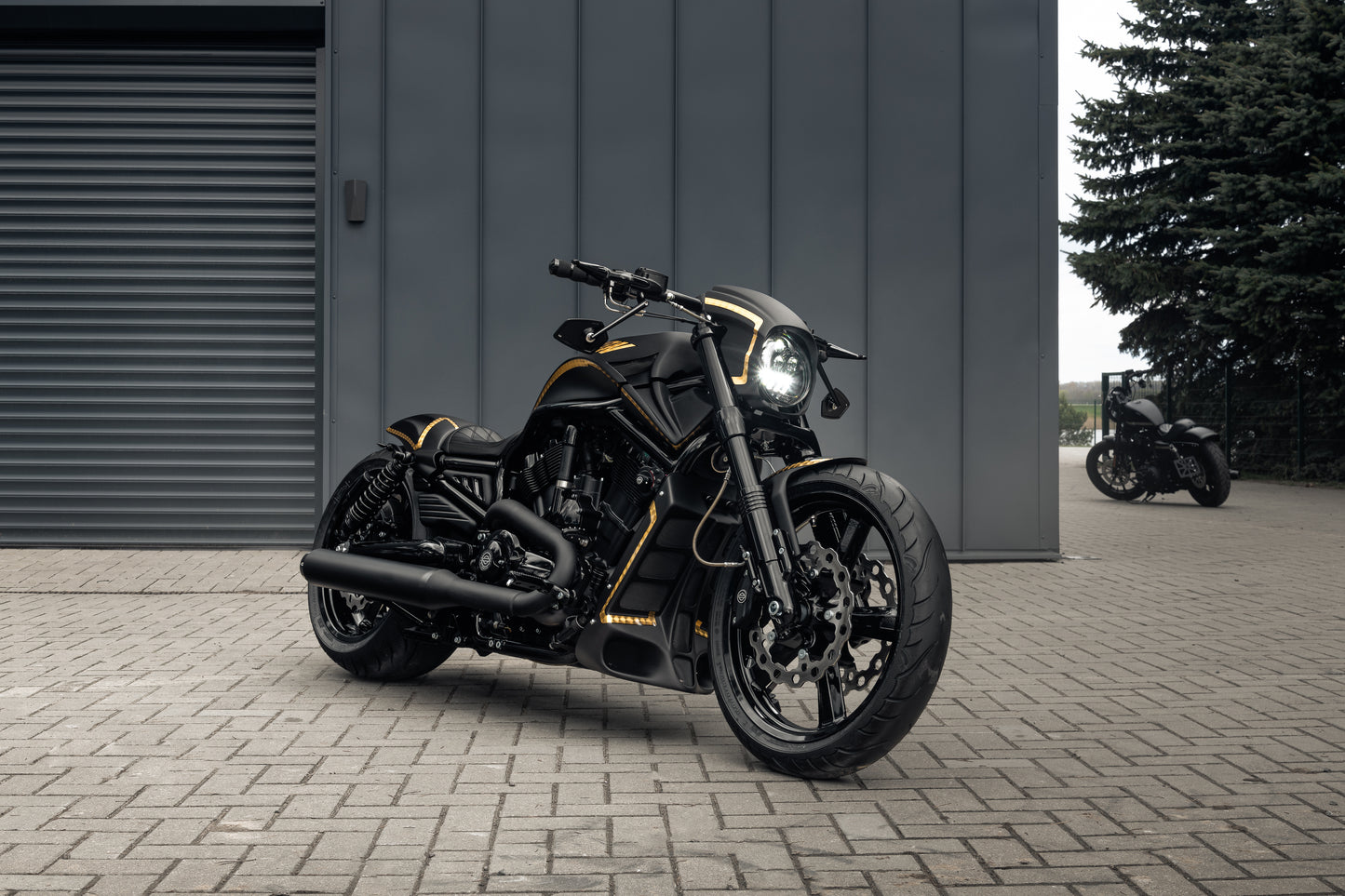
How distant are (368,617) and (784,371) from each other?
7.59ft

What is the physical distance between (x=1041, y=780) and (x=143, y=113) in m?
8.93

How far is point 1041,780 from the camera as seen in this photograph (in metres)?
3.82

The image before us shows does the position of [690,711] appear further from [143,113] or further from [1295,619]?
[143,113]

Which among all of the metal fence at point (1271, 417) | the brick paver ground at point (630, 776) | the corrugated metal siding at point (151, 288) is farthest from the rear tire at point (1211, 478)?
the corrugated metal siding at point (151, 288)

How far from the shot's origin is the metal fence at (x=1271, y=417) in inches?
777

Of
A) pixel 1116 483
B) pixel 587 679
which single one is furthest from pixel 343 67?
pixel 1116 483

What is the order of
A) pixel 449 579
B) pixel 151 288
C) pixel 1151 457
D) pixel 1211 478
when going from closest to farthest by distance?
pixel 449 579
pixel 151 288
pixel 1211 478
pixel 1151 457

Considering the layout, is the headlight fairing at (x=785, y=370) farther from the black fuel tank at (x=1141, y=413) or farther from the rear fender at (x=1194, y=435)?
the black fuel tank at (x=1141, y=413)

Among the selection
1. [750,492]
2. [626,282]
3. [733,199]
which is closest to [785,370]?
[750,492]

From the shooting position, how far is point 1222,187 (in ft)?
68.2

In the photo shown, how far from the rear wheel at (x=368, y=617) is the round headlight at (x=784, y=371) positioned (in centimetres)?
185

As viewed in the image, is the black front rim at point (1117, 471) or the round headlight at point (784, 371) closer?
the round headlight at point (784, 371)

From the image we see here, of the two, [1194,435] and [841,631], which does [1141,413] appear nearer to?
[1194,435]

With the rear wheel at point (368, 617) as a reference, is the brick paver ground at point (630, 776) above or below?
below
